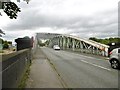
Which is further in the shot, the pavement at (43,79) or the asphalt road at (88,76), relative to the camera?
the asphalt road at (88,76)

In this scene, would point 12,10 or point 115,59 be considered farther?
point 115,59

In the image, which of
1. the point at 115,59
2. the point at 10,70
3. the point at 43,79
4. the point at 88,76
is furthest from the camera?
the point at 115,59

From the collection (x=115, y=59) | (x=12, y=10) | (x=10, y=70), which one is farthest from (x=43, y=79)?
(x=115, y=59)

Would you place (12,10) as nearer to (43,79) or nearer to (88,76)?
(43,79)

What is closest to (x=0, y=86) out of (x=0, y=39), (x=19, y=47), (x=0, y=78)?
(x=0, y=78)

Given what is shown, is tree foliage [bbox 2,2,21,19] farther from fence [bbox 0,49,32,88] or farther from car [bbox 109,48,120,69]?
car [bbox 109,48,120,69]

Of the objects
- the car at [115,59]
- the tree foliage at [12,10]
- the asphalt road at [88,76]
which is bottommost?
the asphalt road at [88,76]

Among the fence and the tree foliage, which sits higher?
the tree foliage

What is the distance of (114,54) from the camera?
52.2 ft

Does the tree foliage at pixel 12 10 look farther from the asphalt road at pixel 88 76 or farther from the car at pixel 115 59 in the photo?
the car at pixel 115 59

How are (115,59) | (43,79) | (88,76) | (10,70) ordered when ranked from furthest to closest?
(115,59) < (88,76) < (43,79) < (10,70)

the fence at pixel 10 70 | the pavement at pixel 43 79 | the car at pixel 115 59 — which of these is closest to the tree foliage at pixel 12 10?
the fence at pixel 10 70

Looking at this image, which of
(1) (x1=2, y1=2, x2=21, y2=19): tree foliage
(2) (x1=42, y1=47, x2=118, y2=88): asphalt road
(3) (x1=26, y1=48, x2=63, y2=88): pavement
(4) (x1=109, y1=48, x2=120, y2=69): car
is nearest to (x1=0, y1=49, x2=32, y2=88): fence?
(1) (x1=2, y1=2, x2=21, y2=19): tree foliage

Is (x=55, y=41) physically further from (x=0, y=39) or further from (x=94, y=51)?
(x=0, y=39)
